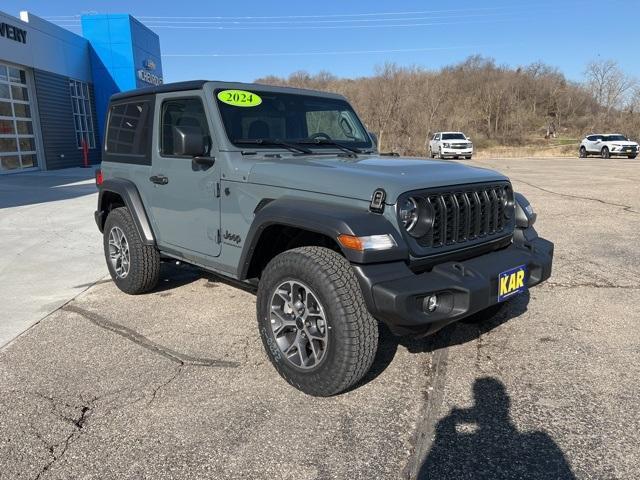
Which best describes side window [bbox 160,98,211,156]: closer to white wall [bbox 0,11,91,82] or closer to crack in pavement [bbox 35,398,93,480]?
crack in pavement [bbox 35,398,93,480]

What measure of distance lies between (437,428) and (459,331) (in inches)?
57.6

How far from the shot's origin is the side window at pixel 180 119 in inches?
155

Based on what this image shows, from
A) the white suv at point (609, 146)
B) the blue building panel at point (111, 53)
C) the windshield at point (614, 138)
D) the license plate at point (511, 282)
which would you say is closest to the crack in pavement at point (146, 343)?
the license plate at point (511, 282)

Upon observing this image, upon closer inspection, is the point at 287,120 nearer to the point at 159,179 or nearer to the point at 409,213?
the point at 159,179

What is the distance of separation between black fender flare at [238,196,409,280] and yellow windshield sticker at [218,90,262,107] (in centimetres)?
107

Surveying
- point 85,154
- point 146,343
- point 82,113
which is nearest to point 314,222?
point 146,343

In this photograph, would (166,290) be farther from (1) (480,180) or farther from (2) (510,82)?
(2) (510,82)

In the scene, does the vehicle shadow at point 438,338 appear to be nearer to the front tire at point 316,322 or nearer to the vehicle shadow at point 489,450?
the front tire at point 316,322

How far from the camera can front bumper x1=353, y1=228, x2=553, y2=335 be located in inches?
104

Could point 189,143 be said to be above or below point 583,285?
above

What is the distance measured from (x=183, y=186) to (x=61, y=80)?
20994 millimetres

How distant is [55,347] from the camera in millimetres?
3867

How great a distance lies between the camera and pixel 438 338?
3971mm

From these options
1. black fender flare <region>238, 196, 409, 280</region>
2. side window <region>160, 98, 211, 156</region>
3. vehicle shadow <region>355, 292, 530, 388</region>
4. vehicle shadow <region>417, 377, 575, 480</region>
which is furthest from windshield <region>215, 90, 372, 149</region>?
vehicle shadow <region>417, 377, 575, 480</region>
